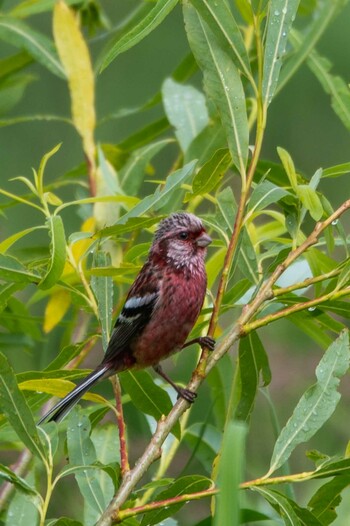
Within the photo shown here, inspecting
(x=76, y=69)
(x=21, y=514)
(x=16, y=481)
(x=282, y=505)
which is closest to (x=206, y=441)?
(x=21, y=514)

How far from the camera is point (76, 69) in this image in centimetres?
464

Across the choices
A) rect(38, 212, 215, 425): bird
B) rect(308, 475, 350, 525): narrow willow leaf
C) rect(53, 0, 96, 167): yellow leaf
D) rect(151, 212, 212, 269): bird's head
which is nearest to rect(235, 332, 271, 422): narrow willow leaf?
rect(38, 212, 215, 425): bird

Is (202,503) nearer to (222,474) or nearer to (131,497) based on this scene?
(131,497)

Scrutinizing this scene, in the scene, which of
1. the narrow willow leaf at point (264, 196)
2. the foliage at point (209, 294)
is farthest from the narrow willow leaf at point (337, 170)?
the narrow willow leaf at point (264, 196)

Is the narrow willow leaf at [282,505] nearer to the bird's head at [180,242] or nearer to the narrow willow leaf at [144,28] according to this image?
the narrow willow leaf at [144,28]

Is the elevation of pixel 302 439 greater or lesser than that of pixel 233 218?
lesser

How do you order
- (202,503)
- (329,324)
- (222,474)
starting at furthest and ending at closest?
(202,503) < (329,324) < (222,474)

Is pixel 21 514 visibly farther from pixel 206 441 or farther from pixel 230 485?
pixel 230 485

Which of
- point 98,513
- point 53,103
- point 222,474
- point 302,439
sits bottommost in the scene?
point 98,513

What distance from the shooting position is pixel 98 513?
317 cm

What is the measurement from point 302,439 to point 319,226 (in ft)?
1.90

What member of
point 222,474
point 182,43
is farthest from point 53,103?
point 222,474

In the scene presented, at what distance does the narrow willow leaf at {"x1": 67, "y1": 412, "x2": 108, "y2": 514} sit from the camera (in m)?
2.92

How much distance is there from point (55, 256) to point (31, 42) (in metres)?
1.88
